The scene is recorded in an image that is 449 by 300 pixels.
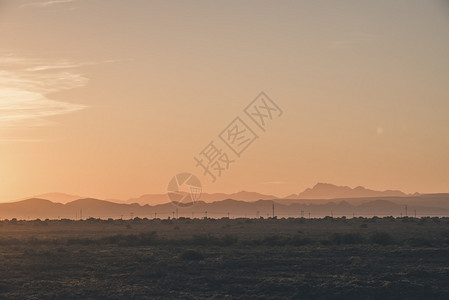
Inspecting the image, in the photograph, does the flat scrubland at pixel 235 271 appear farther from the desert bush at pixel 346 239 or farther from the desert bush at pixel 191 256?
the desert bush at pixel 346 239

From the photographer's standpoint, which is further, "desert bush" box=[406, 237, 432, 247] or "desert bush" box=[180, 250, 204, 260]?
"desert bush" box=[406, 237, 432, 247]

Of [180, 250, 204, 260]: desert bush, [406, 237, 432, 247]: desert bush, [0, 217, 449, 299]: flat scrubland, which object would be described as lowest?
[0, 217, 449, 299]: flat scrubland

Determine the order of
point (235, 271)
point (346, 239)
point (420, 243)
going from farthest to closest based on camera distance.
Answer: point (346, 239), point (420, 243), point (235, 271)

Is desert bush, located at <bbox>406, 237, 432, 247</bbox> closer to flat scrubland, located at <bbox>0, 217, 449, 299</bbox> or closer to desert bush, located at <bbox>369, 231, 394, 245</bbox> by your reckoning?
flat scrubland, located at <bbox>0, 217, 449, 299</bbox>

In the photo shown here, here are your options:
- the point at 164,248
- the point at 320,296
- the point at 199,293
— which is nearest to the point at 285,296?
the point at 320,296

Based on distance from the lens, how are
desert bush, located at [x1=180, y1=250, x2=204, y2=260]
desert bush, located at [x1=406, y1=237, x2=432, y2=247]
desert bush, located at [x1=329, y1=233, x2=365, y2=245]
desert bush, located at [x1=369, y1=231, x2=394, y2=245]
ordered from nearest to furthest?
Answer: desert bush, located at [x1=180, y1=250, x2=204, y2=260] < desert bush, located at [x1=406, y1=237, x2=432, y2=247] < desert bush, located at [x1=369, y1=231, x2=394, y2=245] < desert bush, located at [x1=329, y1=233, x2=365, y2=245]

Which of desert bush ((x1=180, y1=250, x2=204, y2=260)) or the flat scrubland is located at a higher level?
desert bush ((x1=180, y1=250, x2=204, y2=260))

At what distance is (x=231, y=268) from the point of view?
38.6 metres

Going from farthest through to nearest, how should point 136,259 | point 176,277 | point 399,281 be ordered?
point 136,259, point 176,277, point 399,281

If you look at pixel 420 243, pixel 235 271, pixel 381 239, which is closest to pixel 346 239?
pixel 381 239

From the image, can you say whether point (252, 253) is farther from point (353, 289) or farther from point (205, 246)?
point (353, 289)

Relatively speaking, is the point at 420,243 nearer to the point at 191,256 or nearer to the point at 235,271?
the point at 191,256

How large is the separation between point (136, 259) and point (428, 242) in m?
25.0

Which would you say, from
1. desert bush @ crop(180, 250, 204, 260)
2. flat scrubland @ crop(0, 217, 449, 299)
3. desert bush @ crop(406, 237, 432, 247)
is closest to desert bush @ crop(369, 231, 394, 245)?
flat scrubland @ crop(0, 217, 449, 299)
